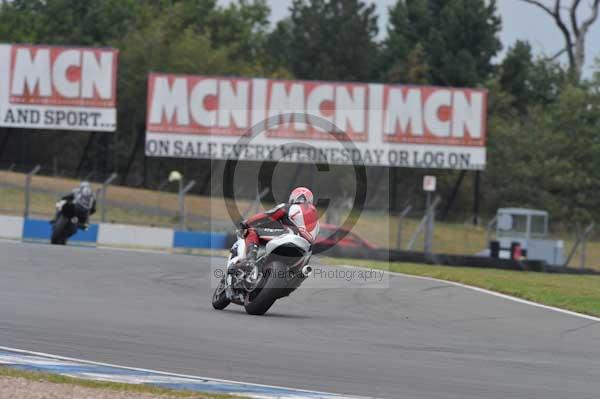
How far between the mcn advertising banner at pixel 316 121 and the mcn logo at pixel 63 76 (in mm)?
1604

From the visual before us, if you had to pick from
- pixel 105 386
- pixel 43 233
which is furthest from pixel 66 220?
pixel 105 386

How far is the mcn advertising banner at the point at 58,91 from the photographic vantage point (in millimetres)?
40125

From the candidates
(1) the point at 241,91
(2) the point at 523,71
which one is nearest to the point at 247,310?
(1) the point at 241,91

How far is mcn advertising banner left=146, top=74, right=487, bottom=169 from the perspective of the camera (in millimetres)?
40031

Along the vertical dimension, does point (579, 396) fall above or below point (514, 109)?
below

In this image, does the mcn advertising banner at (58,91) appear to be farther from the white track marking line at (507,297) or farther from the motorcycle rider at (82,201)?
the white track marking line at (507,297)

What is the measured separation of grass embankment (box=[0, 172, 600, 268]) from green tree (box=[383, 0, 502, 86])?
34122 millimetres

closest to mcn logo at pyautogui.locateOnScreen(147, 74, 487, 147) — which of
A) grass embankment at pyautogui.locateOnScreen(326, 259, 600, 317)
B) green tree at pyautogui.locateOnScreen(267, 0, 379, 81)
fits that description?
grass embankment at pyautogui.locateOnScreen(326, 259, 600, 317)

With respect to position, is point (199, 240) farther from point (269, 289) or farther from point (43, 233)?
point (269, 289)

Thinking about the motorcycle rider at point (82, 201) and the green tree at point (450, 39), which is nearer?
the motorcycle rider at point (82, 201)

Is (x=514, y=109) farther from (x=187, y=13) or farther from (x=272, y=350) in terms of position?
(x=272, y=350)

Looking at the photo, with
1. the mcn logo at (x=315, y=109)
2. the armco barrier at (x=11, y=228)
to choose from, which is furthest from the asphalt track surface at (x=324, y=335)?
the mcn logo at (x=315, y=109)

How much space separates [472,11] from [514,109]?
938 cm

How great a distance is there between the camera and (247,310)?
13.4 metres
